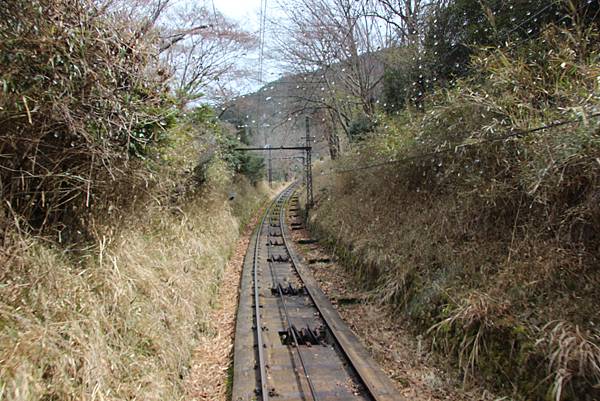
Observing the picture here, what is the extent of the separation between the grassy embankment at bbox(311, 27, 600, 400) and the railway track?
101cm

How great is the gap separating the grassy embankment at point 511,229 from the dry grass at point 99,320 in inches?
130

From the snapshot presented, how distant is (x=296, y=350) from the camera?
5547 millimetres

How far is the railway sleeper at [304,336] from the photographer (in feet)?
19.2

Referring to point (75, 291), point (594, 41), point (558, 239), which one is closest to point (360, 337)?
point (558, 239)

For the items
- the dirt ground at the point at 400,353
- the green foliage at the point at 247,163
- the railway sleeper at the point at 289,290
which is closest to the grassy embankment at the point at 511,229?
the dirt ground at the point at 400,353

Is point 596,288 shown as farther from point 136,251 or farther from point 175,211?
point 175,211

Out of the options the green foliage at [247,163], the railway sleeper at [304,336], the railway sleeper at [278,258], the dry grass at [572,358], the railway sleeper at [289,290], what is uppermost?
the green foliage at [247,163]

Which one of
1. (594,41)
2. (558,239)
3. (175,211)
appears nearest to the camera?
(558,239)

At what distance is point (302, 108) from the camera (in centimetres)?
1722

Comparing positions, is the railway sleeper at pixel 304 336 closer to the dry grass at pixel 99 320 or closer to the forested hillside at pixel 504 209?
the forested hillside at pixel 504 209

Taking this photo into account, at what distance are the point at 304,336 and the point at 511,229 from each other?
3.42 m

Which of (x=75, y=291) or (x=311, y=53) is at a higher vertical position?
(x=311, y=53)

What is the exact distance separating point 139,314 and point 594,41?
274 inches

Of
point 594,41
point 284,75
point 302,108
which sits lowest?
point 594,41
